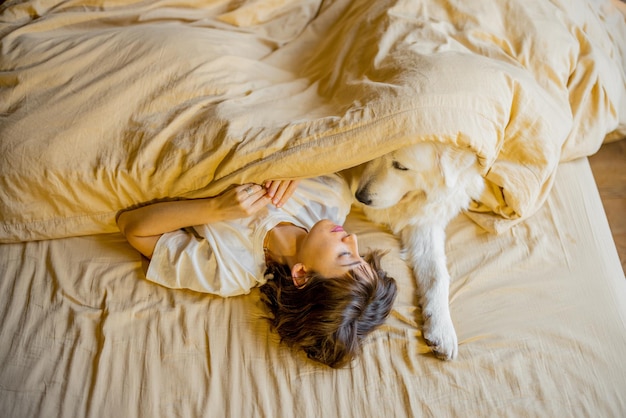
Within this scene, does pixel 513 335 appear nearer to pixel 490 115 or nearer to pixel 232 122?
pixel 490 115

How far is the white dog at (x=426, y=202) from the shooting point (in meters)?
1.31

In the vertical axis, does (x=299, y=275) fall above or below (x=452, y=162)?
below

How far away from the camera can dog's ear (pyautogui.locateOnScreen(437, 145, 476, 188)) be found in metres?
1.29

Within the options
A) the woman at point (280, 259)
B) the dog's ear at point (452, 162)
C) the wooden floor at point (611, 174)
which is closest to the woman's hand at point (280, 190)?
the woman at point (280, 259)

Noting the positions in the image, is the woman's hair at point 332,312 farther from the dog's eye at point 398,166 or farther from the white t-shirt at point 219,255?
the dog's eye at point 398,166

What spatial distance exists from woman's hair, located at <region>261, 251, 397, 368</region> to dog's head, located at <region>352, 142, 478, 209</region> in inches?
9.2

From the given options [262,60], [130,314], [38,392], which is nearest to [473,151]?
[262,60]

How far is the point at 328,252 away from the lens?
1.26 metres

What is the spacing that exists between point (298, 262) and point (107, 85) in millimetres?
763

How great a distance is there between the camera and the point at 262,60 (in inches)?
63.5

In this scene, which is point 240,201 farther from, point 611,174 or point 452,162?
point 611,174

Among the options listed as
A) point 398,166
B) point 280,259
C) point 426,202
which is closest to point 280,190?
point 280,259

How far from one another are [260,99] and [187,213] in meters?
0.40

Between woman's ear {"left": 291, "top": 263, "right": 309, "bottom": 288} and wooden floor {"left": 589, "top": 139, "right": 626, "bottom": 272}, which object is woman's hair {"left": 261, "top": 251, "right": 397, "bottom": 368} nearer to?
woman's ear {"left": 291, "top": 263, "right": 309, "bottom": 288}
